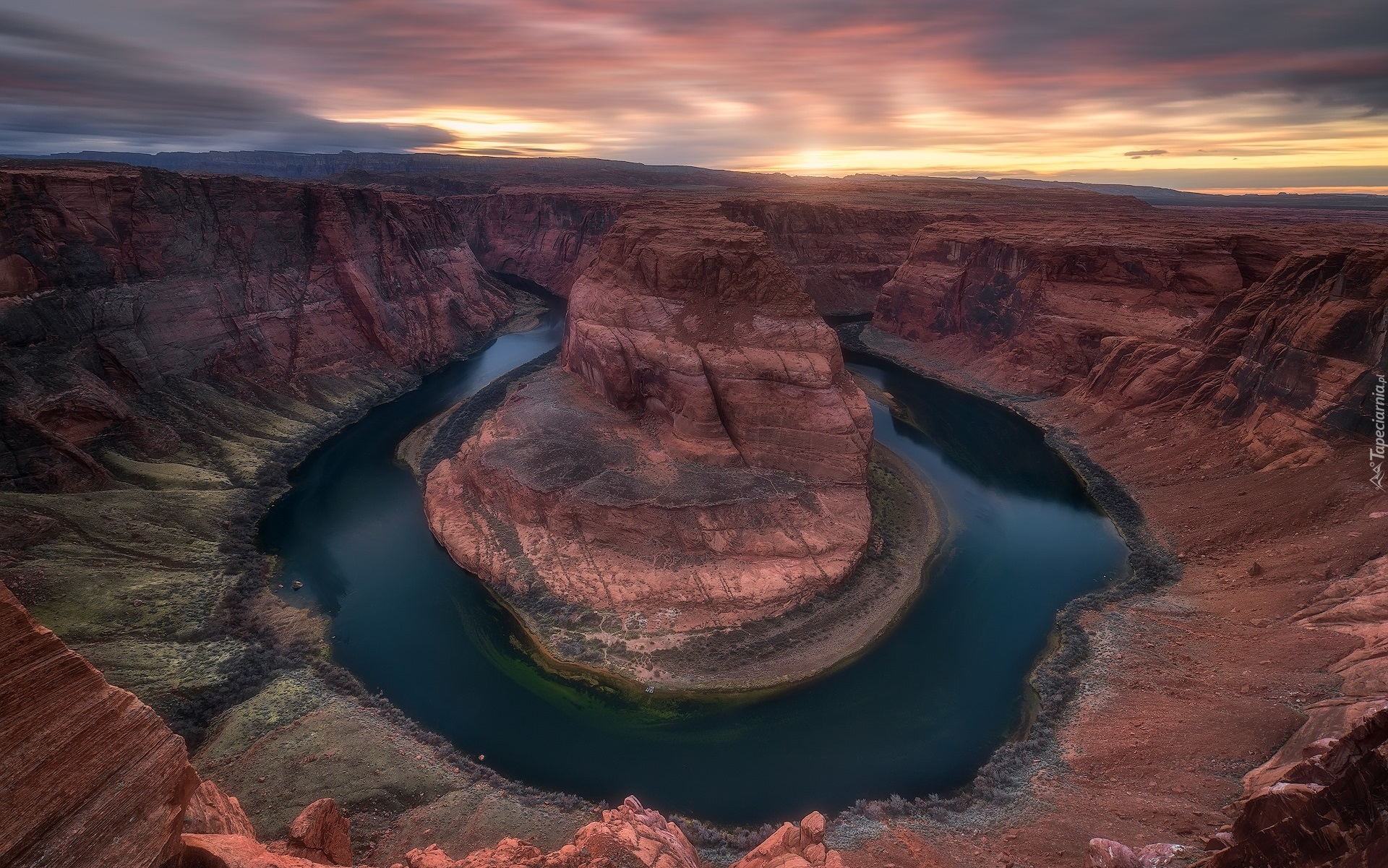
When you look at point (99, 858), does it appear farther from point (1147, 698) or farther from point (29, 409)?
point (29, 409)

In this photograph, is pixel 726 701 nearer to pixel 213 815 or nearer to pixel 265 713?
pixel 213 815

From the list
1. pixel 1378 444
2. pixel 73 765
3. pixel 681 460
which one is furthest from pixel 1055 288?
pixel 73 765

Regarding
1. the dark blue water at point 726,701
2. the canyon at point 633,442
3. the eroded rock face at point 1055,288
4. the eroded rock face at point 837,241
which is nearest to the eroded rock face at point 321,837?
the canyon at point 633,442

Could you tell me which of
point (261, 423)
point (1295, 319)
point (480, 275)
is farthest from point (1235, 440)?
point (480, 275)

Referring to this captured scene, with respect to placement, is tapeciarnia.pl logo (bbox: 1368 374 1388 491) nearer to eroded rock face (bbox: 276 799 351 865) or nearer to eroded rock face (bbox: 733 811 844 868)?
eroded rock face (bbox: 733 811 844 868)

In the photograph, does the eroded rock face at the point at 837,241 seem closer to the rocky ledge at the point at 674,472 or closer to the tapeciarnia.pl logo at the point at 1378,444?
the rocky ledge at the point at 674,472

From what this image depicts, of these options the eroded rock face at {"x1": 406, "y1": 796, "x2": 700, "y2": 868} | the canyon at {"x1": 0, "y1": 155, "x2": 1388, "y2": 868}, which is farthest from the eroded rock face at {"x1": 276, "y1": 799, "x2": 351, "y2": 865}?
the eroded rock face at {"x1": 406, "y1": 796, "x2": 700, "y2": 868}
